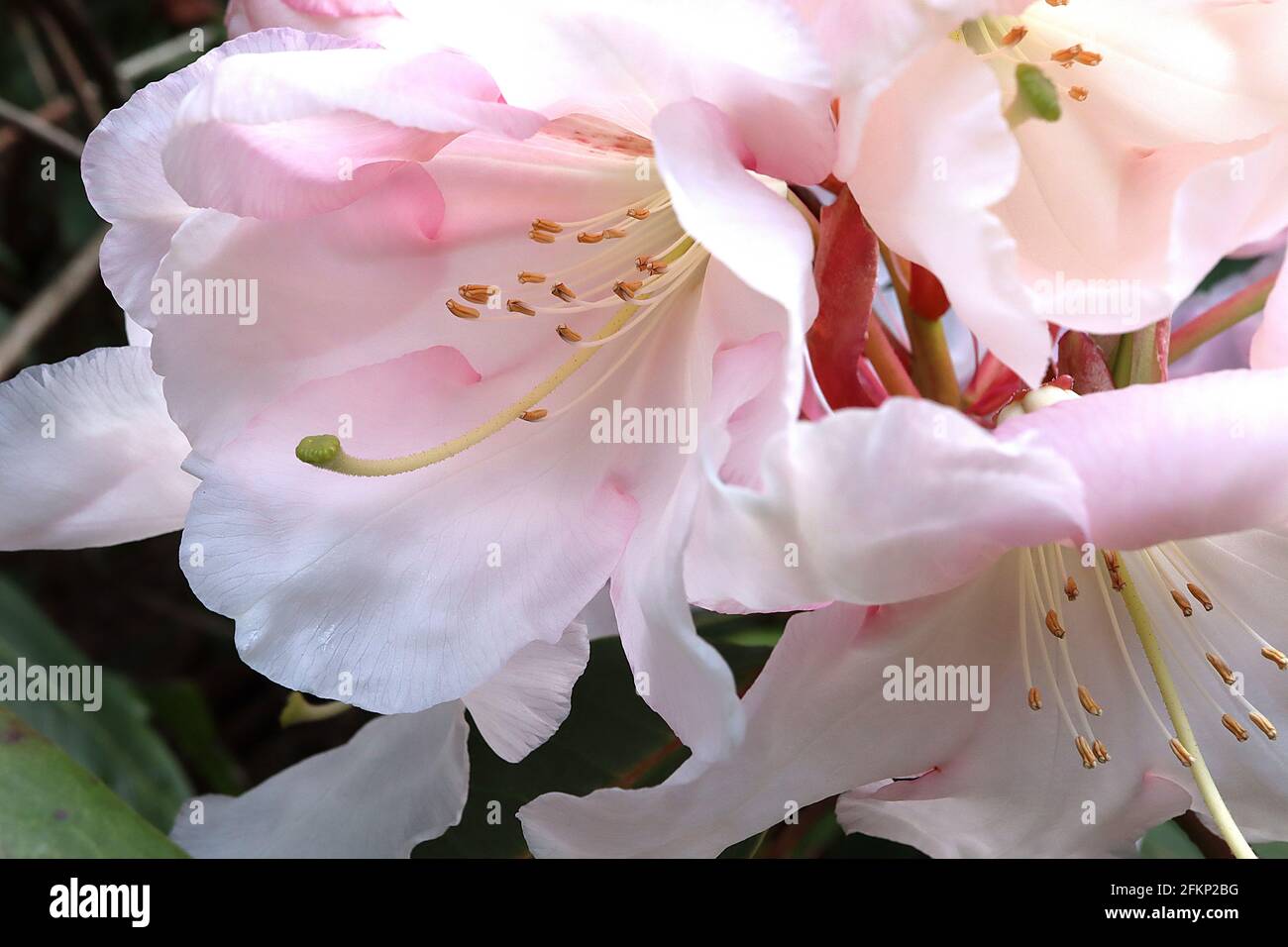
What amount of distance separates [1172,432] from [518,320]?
34 cm

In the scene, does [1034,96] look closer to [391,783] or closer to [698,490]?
[698,490]

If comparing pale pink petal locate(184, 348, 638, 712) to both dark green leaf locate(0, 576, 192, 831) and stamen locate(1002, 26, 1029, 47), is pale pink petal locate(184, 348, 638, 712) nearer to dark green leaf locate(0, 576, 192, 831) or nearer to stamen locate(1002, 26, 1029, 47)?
stamen locate(1002, 26, 1029, 47)

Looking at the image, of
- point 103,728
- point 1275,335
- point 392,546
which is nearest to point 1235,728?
point 1275,335

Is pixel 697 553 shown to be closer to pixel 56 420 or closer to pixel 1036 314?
pixel 1036 314

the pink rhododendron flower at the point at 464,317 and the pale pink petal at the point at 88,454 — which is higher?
the pink rhododendron flower at the point at 464,317

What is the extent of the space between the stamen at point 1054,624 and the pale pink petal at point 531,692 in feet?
0.73

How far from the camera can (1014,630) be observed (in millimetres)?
651

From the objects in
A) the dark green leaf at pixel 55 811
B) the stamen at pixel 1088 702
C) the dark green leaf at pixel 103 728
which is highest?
the stamen at pixel 1088 702

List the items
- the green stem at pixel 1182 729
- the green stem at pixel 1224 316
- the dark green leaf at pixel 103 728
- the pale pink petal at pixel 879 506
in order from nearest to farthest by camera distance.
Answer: the pale pink petal at pixel 879 506 < the green stem at pixel 1182 729 < the green stem at pixel 1224 316 < the dark green leaf at pixel 103 728

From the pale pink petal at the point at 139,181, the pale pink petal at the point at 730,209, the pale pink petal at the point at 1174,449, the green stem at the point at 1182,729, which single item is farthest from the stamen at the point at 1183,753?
the pale pink petal at the point at 139,181

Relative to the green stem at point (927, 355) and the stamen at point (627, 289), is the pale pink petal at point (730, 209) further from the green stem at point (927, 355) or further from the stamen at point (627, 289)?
the green stem at point (927, 355)

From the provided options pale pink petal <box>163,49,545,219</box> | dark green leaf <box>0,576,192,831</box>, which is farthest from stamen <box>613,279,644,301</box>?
dark green leaf <box>0,576,192,831</box>

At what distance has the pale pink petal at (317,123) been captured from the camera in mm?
508

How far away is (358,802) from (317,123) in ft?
1.22
